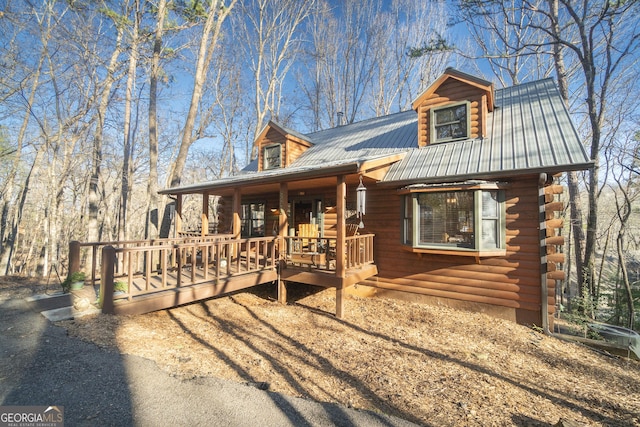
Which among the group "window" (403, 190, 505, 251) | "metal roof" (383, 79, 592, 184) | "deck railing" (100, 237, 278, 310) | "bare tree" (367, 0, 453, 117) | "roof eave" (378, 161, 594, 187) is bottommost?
"deck railing" (100, 237, 278, 310)

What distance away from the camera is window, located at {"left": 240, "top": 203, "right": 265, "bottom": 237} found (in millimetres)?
11352

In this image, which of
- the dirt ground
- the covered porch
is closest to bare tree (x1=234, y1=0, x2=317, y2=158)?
the covered porch

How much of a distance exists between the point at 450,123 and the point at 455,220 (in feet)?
9.76

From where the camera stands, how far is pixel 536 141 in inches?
245

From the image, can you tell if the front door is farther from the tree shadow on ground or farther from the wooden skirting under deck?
the tree shadow on ground

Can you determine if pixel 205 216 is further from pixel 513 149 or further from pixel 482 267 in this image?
pixel 513 149

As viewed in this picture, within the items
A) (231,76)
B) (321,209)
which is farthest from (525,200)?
(231,76)

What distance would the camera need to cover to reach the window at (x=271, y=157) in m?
11.1

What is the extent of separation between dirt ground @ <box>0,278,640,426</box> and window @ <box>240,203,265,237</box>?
496 centimetres

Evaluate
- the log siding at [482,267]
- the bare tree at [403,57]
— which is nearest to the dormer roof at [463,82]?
the log siding at [482,267]

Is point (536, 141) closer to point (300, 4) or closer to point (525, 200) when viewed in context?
point (525, 200)

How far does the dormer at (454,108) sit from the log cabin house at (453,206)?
26mm

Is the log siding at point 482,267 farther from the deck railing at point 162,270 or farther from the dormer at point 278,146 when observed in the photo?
the dormer at point 278,146

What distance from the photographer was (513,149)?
6305 mm
